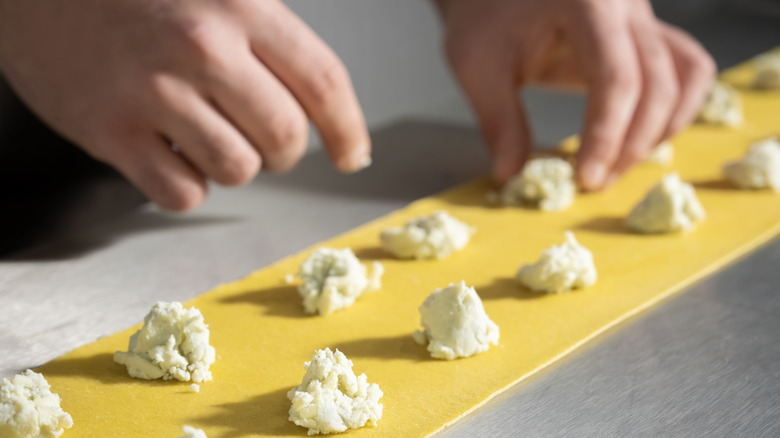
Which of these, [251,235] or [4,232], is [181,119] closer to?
[251,235]

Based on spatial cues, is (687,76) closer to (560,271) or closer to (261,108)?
(560,271)

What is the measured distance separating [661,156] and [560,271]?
53 centimetres

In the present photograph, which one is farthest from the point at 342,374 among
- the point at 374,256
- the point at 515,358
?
the point at 374,256

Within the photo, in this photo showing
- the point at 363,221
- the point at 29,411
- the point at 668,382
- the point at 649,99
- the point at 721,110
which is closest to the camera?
the point at 29,411

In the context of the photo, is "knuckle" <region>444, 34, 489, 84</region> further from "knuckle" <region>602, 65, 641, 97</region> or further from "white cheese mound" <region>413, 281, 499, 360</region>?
"white cheese mound" <region>413, 281, 499, 360</region>

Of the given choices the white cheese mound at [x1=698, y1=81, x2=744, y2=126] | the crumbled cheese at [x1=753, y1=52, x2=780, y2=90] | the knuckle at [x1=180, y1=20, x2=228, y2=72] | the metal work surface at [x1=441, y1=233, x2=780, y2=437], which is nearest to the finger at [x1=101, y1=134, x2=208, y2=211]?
the knuckle at [x1=180, y1=20, x2=228, y2=72]

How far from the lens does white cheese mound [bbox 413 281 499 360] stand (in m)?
0.87

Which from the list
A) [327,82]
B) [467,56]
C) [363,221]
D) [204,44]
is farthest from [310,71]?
[467,56]

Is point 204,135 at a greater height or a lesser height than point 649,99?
greater

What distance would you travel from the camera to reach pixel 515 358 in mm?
879

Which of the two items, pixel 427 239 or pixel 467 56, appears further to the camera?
pixel 467 56

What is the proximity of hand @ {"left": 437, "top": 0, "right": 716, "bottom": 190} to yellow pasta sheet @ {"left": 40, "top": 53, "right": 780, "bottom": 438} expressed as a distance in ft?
0.27

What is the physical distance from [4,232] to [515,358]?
38.9 inches

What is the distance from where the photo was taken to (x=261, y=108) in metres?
1.11
